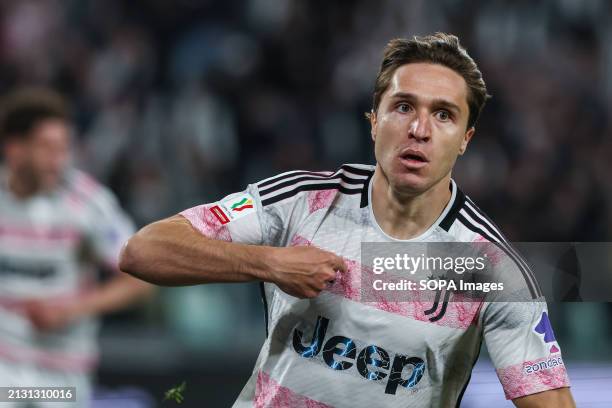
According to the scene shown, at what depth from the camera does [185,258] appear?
2842 mm

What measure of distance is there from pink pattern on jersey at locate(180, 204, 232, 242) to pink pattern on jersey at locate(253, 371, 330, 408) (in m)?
0.44

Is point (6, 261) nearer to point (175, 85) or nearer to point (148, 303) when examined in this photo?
point (148, 303)

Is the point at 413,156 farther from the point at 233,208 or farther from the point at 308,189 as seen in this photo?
the point at 233,208

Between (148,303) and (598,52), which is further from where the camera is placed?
(598,52)

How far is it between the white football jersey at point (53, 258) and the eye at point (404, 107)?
202 centimetres

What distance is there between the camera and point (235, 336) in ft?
18.3

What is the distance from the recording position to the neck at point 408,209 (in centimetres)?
302

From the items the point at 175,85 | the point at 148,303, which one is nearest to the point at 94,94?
the point at 175,85

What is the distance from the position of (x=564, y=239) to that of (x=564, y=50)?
6.80 ft

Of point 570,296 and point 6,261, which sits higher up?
point 6,261

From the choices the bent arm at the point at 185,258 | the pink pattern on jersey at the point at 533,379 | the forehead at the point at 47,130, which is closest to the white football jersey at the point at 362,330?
the pink pattern on jersey at the point at 533,379

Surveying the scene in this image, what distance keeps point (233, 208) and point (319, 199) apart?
27 cm

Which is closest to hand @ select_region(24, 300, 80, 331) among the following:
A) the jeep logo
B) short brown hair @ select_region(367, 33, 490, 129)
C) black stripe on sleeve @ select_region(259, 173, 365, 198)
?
black stripe on sleeve @ select_region(259, 173, 365, 198)

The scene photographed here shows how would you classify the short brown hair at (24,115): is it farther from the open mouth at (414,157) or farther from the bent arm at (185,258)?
the open mouth at (414,157)
